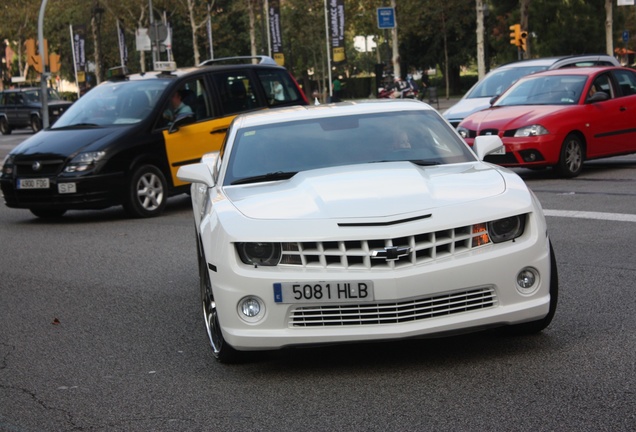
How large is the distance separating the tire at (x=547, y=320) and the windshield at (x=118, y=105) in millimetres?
9189

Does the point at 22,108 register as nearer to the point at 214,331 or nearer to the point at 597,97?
the point at 597,97

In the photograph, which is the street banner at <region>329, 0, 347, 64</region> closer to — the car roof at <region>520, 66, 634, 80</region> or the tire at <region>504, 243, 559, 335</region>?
the car roof at <region>520, 66, 634, 80</region>

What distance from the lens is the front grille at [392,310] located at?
223 inches

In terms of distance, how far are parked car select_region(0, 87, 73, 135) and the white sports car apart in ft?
144

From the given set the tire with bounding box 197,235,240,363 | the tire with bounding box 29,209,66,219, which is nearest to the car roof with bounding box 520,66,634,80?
the tire with bounding box 29,209,66,219

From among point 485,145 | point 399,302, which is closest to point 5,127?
point 485,145

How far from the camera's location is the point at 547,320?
20.4 feet

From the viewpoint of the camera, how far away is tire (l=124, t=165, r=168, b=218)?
14.5 metres

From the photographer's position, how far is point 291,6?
8406 centimetres

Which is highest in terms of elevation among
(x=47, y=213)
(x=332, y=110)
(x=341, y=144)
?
(x=332, y=110)

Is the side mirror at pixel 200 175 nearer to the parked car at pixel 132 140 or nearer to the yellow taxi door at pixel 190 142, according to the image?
the parked car at pixel 132 140

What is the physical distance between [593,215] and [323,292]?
703 centimetres

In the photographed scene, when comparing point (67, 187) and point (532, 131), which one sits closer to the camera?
point (67, 187)

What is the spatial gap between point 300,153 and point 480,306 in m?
1.89
